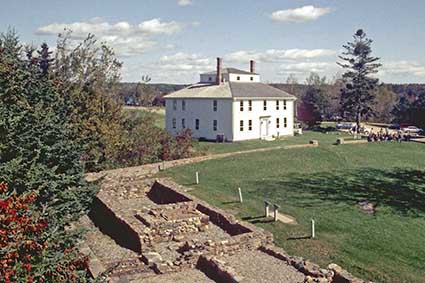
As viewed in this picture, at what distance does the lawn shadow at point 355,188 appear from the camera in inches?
953

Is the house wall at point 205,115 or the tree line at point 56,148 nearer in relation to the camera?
the tree line at point 56,148

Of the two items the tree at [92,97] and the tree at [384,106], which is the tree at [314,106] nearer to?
the tree at [384,106]

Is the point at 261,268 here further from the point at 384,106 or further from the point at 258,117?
the point at 384,106

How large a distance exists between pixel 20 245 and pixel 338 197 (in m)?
19.5

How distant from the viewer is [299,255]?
1630 cm

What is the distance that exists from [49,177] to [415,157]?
112ft

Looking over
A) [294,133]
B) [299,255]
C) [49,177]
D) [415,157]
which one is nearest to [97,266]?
[49,177]

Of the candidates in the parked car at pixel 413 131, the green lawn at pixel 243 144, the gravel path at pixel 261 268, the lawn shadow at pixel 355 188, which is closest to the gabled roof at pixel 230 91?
the green lawn at pixel 243 144

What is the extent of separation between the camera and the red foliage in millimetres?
8102

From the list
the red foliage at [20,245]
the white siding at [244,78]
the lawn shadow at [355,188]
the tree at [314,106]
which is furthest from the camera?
the tree at [314,106]

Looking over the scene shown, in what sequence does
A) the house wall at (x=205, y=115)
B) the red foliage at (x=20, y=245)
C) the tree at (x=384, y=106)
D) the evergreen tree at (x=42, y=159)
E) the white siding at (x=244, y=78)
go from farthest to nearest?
1. the tree at (x=384, y=106)
2. the white siding at (x=244, y=78)
3. the house wall at (x=205, y=115)
4. the evergreen tree at (x=42, y=159)
5. the red foliage at (x=20, y=245)

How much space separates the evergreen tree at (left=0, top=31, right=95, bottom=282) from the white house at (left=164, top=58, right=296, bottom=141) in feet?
80.9

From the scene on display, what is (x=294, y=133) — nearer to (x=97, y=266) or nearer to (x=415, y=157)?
(x=415, y=157)

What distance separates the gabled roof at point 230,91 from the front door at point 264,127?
255 centimetres
